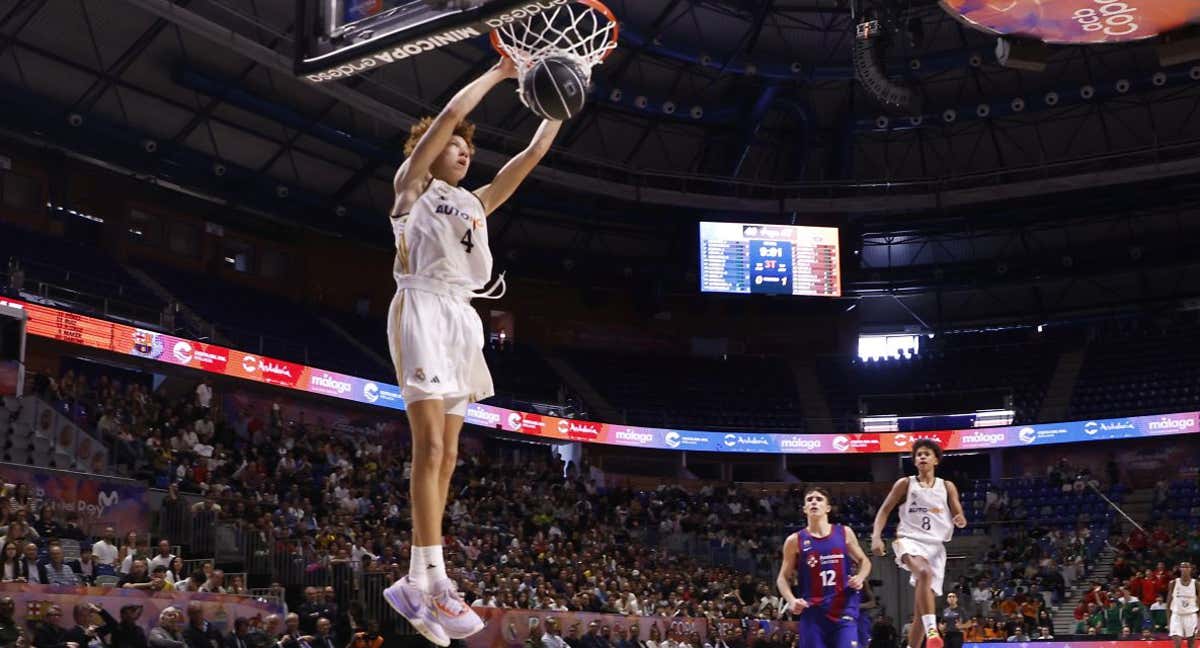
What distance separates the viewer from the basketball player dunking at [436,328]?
5.97 m

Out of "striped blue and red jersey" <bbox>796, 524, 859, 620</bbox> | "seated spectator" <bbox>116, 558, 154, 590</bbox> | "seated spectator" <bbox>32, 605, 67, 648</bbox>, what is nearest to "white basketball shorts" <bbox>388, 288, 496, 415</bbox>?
"striped blue and red jersey" <bbox>796, 524, 859, 620</bbox>

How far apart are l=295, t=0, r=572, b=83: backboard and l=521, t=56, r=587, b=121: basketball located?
625 mm

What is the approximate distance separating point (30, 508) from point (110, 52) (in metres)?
15.4

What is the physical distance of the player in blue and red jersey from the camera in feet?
36.9

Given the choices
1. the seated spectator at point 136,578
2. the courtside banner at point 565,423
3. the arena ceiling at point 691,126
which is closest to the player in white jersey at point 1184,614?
the arena ceiling at point 691,126

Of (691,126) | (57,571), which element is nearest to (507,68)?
(57,571)

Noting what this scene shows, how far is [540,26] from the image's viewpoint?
766 centimetres

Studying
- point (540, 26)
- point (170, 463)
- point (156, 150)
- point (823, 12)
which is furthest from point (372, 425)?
point (540, 26)

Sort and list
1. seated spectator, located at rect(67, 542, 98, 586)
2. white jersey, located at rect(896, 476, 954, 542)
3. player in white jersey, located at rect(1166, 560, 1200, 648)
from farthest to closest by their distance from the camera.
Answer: player in white jersey, located at rect(1166, 560, 1200, 648), seated spectator, located at rect(67, 542, 98, 586), white jersey, located at rect(896, 476, 954, 542)

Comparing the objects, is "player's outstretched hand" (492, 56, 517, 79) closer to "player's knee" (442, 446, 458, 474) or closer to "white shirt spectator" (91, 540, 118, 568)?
"player's knee" (442, 446, 458, 474)

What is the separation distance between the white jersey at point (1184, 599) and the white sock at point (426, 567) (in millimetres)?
20603

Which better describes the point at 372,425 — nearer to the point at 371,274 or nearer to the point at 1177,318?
the point at 371,274

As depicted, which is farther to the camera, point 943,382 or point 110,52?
point 943,382

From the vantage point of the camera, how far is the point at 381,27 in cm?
772
